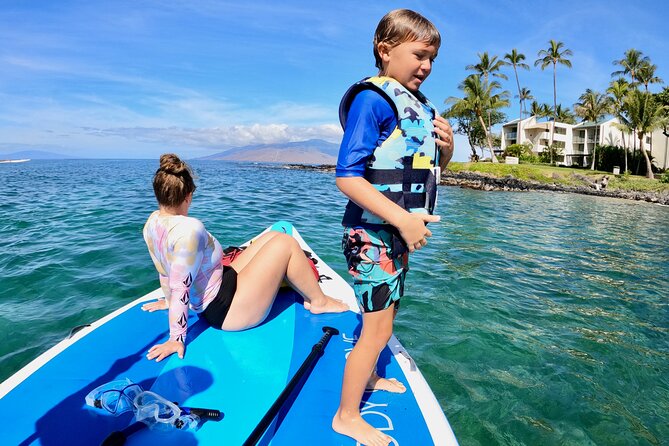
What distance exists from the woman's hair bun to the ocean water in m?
2.63

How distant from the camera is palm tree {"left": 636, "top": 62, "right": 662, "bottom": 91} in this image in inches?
1769

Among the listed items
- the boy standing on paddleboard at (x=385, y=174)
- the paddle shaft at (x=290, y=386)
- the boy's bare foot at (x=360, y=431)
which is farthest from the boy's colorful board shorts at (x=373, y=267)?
the paddle shaft at (x=290, y=386)

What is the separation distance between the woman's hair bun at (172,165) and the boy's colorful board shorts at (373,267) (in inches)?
61.0

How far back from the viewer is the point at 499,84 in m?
48.1

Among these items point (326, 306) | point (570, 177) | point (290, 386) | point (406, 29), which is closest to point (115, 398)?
point (290, 386)

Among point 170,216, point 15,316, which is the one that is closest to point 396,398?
point 170,216

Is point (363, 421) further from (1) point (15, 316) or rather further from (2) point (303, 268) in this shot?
(1) point (15, 316)

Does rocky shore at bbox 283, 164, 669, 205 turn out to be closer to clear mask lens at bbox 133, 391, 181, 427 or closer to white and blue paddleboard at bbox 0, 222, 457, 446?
white and blue paddleboard at bbox 0, 222, 457, 446

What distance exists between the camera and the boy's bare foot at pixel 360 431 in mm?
2127

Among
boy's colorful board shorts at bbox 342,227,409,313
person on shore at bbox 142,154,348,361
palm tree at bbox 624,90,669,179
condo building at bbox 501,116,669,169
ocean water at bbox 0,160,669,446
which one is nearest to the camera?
boy's colorful board shorts at bbox 342,227,409,313

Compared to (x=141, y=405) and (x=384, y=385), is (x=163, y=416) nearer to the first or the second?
(x=141, y=405)

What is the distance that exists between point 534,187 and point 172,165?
1399 inches

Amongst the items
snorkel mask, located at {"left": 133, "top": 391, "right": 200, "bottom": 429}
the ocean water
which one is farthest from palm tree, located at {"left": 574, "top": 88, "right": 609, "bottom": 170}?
snorkel mask, located at {"left": 133, "top": 391, "right": 200, "bottom": 429}

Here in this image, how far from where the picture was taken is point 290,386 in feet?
8.02
